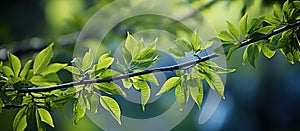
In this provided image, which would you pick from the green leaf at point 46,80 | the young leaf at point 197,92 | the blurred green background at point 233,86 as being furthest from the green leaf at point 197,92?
the blurred green background at point 233,86

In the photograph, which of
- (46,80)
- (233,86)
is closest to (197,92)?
(46,80)

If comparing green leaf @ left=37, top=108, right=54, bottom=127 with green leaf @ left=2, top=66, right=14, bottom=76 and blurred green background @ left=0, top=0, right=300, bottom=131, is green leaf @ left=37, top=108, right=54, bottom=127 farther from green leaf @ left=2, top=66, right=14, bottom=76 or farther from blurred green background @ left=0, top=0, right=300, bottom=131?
blurred green background @ left=0, top=0, right=300, bottom=131

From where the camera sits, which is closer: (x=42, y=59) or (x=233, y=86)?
(x=42, y=59)

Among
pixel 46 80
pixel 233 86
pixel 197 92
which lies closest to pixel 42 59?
pixel 46 80

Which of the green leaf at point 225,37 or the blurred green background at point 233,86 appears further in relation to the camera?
the blurred green background at point 233,86

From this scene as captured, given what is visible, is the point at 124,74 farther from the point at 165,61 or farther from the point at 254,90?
the point at 254,90

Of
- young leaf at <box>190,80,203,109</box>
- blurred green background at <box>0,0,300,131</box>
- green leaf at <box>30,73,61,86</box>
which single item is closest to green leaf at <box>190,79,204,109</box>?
young leaf at <box>190,80,203,109</box>

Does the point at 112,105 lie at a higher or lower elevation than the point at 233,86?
lower

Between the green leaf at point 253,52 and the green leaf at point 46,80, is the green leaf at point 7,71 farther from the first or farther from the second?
the green leaf at point 253,52

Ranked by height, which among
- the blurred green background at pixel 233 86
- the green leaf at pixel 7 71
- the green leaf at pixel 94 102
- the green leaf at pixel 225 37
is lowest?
the green leaf at pixel 94 102

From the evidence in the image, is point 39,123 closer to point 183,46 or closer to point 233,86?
point 183,46
